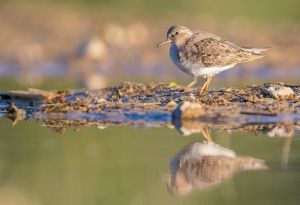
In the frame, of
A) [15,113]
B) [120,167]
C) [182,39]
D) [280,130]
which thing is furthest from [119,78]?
[120,167]

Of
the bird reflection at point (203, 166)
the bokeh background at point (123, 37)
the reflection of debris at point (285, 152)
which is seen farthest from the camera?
the bokeh background at point (123, 37)

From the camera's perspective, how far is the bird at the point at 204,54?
1195 cm

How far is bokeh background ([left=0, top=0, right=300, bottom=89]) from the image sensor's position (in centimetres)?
1969

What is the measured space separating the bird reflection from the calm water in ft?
0.25

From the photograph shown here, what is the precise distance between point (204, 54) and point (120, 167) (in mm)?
3701

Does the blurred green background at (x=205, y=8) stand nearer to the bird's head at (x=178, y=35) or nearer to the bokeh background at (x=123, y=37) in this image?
the bokeh background at (x=123, y=37)

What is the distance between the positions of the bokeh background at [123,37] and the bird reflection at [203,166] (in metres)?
8.26

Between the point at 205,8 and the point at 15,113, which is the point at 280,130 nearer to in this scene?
the point at 15,113

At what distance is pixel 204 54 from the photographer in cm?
1194

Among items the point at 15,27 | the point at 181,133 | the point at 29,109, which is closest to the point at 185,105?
the point at 181,133

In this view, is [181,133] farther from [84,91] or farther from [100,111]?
[84,91]

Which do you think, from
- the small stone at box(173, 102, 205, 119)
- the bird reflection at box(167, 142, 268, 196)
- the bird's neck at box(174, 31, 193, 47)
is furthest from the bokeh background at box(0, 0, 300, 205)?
the bird's neck at box(174, 31, 193, 47)

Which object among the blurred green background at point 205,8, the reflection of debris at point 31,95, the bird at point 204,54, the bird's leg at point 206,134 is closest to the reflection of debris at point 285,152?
the bird's leg at point 206,134

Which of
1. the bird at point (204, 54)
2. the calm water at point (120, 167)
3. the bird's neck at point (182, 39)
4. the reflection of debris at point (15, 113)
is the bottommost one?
the calm water at point (120, 167)
